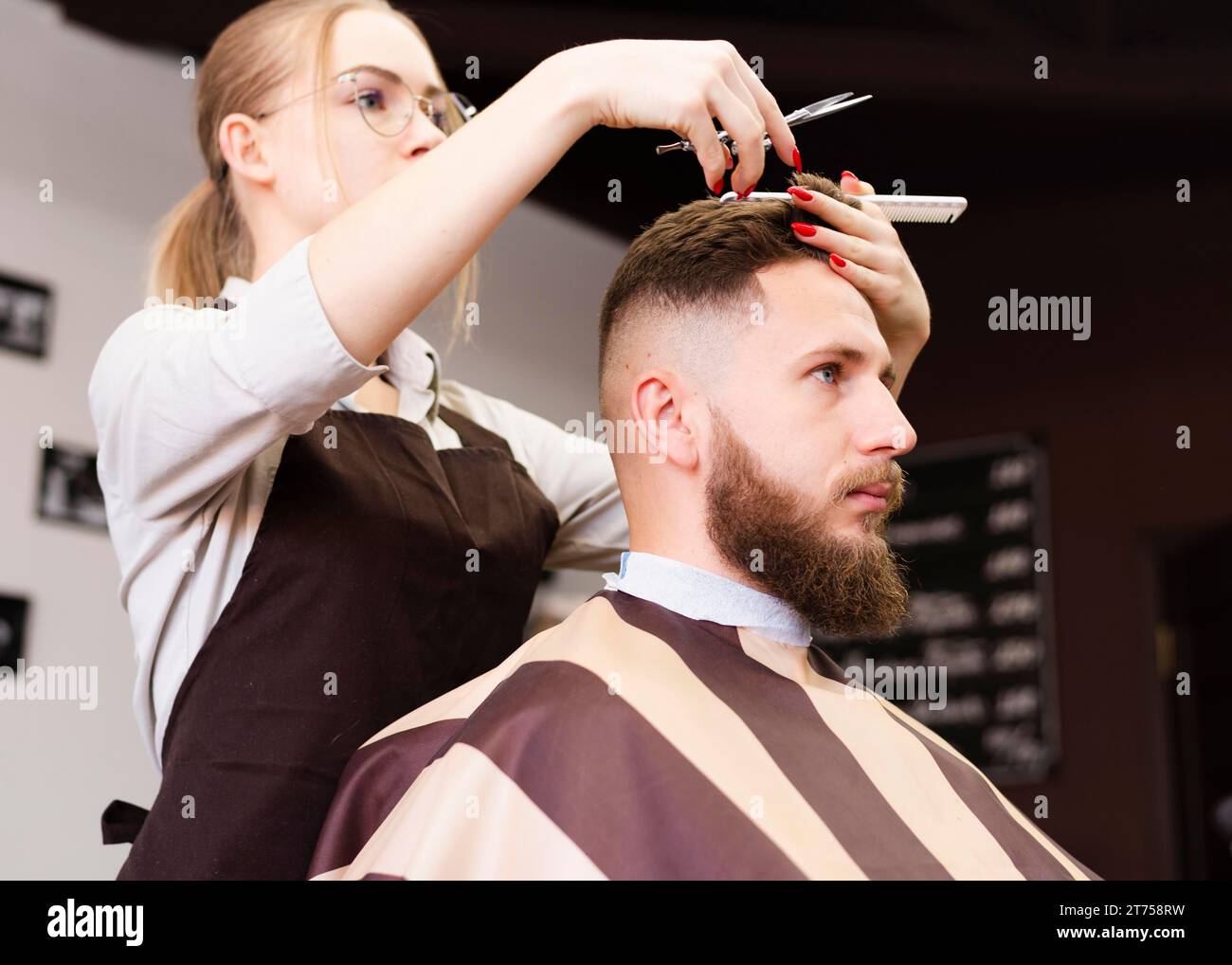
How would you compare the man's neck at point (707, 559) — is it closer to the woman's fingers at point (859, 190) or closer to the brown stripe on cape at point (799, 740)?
the brown stripe on cape at point (799, 740)

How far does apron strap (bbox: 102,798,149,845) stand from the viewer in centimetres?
191

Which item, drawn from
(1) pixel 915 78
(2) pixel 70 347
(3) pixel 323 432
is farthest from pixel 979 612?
(3) pixel 323 432

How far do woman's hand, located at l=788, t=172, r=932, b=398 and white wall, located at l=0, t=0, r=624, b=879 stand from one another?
1.37 metres

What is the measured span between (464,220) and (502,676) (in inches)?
22.4

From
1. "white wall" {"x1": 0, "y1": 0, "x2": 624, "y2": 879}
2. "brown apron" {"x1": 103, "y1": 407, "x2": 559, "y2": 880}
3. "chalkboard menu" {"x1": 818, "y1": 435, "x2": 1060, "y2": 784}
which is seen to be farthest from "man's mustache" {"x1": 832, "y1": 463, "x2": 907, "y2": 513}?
"chalkboard menu" {"x1": 818, "y1": 435, "x2": 1060, "y2": 784}

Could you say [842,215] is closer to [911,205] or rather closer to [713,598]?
[911,205]

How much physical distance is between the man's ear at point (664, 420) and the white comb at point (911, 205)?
0.93ft

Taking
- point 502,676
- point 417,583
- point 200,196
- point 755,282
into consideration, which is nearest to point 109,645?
point 200,196

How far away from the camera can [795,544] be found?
1714 millimetres

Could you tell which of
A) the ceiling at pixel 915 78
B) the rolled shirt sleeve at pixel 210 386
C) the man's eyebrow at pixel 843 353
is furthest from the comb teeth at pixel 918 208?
the ceiling at pixel 915 78

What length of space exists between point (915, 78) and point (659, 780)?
9.89 ft

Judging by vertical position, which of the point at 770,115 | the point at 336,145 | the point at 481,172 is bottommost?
the point at 481,172

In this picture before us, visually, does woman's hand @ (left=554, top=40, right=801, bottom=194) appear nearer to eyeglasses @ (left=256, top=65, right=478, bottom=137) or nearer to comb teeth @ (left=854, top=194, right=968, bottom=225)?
comb teeth @ (left=854, top=194, right=968, bottom=225)

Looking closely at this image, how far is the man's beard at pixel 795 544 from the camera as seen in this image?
1709mm
